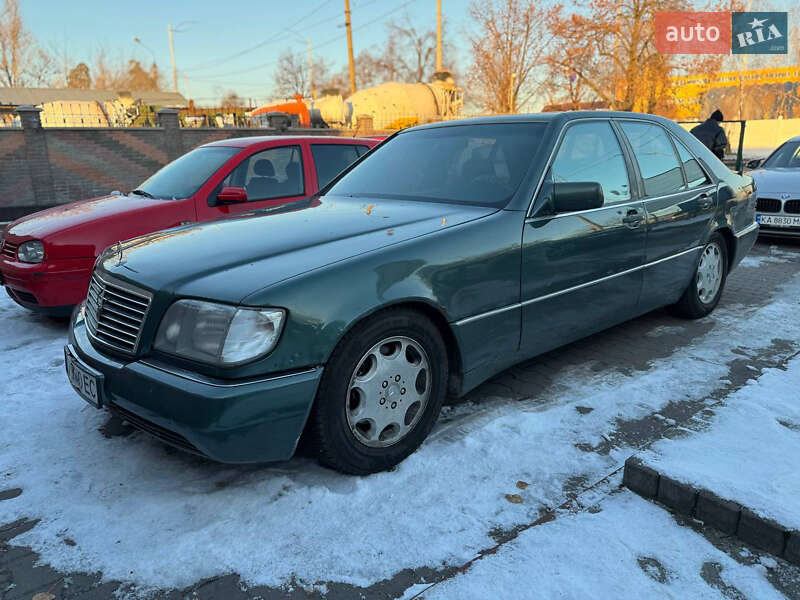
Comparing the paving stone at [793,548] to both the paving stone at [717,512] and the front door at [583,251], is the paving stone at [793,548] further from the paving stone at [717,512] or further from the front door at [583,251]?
the front door at [583,251]

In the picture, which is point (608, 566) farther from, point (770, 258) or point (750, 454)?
point (770, 258)

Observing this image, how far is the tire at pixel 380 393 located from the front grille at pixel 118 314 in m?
0.80

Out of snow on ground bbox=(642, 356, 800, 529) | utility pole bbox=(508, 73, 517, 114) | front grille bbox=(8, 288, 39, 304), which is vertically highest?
utility pole bbox=(508, 73, 517, 114)

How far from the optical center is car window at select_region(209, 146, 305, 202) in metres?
5.44

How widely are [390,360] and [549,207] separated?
125cm

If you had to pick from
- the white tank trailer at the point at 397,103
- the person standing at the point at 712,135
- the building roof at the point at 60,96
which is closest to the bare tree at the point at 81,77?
the building roof at the point at 60,96

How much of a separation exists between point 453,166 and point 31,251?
3.40 meters

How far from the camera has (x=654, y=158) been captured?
4094mm

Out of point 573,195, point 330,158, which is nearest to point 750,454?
point 573,195

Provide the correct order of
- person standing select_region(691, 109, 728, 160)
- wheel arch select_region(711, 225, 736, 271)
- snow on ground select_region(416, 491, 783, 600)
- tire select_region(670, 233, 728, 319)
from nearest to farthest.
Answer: snow on ground select_region(416, 491, 783, 600) → tire select_region(670, 233, 728, 319) → wheel arch select_region(711, 225, 736, 271) → person standing select_region(691, 109, 728, 160)

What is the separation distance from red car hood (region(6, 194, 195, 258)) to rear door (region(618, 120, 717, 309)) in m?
3.61

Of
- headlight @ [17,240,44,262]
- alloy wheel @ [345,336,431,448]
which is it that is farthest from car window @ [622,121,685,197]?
headlight @ [17,240,44,262]

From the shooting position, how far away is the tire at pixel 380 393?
2371 millimetres

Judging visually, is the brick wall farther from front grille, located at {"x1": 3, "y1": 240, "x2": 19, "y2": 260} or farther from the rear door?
the rear door
